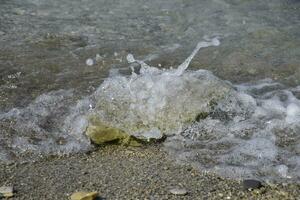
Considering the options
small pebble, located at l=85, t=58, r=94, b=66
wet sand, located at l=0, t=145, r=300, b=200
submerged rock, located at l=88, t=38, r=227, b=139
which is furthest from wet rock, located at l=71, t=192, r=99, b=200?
small pebble, located at l=85, t=58, r=94, b=66

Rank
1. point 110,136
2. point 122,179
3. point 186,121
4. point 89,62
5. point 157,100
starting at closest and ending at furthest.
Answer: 1. point 122,179
2. point 110,136
3. point 186,121
4. point 157,100
5. point 89,62

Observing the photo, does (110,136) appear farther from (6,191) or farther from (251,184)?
(251,184)

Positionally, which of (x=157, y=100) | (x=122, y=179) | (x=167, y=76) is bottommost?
(x=122, y=179)

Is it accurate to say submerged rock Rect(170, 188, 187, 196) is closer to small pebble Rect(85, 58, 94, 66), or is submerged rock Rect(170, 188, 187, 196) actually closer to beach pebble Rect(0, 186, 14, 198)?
beach pebble Rect(0, 186, 14, 198)

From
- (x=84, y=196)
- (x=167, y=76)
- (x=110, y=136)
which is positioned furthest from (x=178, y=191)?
(x=167, y=76)

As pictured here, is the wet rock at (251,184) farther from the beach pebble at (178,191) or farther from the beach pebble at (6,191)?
the beach pebble at (6,191)

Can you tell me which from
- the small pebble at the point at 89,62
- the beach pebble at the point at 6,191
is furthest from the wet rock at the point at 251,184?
the small pebble at the point at 89,62

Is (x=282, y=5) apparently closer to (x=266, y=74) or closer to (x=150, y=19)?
(x=150, y=19)
